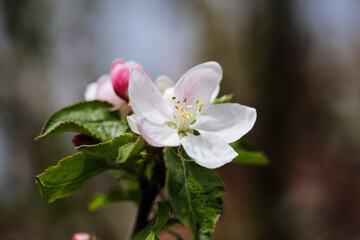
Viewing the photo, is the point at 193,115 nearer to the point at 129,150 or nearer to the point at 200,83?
the point at 200,83

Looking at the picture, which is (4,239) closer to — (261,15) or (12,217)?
(12,217)

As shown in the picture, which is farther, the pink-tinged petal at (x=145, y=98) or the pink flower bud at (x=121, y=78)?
the pink flower bud at (x=121, y=78)

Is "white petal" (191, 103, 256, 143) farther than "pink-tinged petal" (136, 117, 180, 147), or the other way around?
"white petal" (191, 103, 256, 143)

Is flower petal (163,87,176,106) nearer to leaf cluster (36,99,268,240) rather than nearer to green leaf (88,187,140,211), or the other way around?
leaf cluster (36,99,268,240)

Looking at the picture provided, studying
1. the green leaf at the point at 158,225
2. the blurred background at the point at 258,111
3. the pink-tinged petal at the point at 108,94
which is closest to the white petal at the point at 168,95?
the pink-tinged petal at the point at 108,94

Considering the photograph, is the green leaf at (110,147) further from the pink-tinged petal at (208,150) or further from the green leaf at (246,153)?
the green leaf at (246,153)

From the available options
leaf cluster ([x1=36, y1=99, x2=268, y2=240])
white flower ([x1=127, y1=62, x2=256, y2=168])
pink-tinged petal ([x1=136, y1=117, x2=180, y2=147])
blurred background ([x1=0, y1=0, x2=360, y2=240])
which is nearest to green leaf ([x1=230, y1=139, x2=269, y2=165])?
leaf cluster ([x1=36, y1=99, x2=268, y2=240])

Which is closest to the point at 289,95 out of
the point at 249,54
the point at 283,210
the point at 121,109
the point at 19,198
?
the point at 249,54
